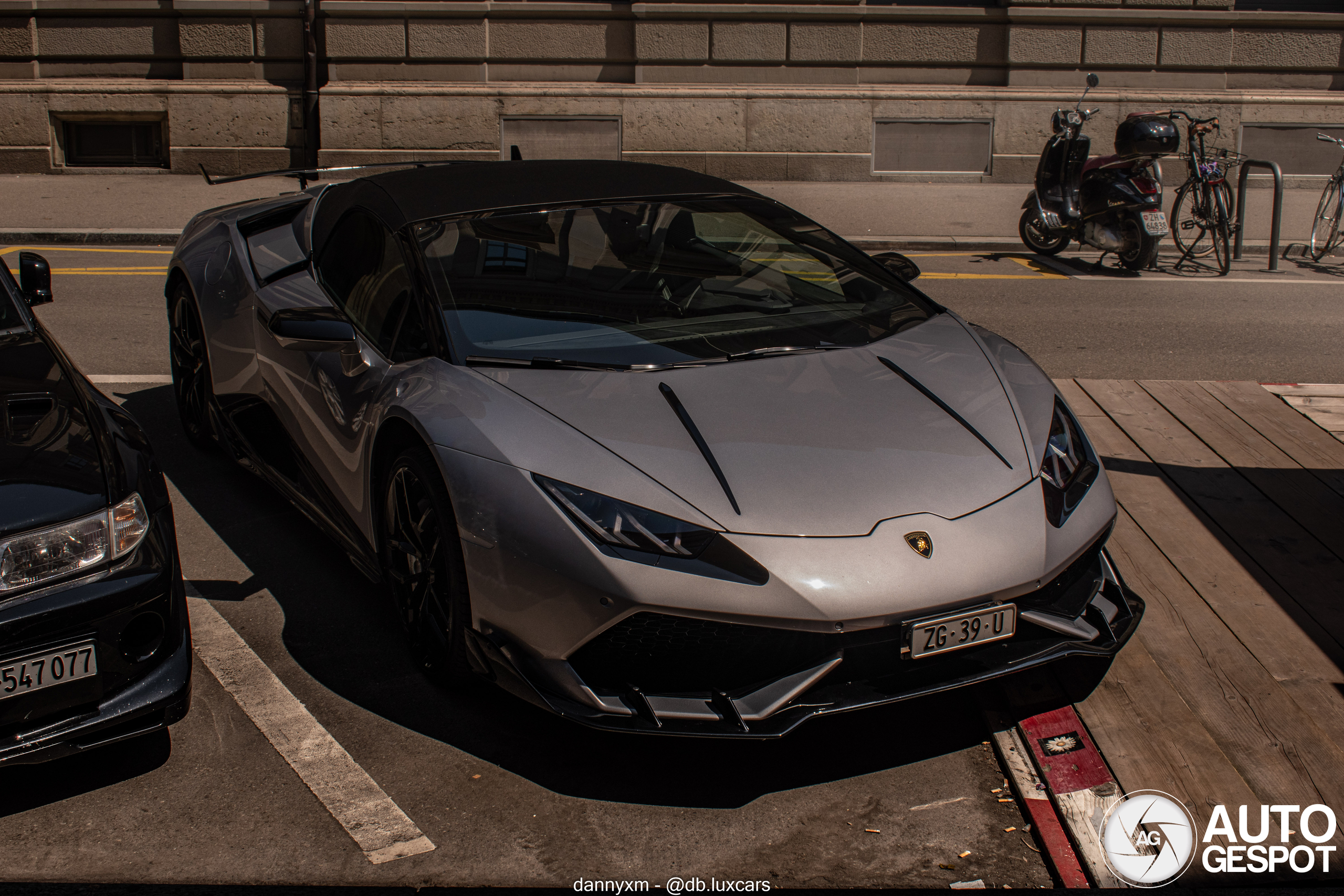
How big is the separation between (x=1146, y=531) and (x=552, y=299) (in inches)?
94.5

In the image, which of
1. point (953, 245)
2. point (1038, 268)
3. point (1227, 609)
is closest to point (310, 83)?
point (953, 245)

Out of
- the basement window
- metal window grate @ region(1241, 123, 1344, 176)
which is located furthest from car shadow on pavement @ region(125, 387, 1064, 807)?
metal window grate @ region(1241, 123, 1344, 176)

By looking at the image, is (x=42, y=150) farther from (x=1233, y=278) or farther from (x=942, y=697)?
(x=942, y=697)

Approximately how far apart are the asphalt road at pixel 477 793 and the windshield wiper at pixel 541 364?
943mm

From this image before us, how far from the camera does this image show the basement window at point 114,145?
53.0ft

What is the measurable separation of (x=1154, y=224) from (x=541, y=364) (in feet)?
27.5

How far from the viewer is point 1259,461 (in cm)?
533

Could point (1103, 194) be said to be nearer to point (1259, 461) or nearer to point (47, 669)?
point (1259, 461)

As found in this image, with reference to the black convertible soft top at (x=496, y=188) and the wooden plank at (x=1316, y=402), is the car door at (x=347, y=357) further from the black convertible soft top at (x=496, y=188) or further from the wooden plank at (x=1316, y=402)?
the wooden plank at (x=1316, y=402)

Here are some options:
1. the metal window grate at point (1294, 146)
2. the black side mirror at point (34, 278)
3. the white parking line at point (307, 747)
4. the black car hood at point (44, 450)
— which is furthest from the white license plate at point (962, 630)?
the metal window grate at point (1294, 146)

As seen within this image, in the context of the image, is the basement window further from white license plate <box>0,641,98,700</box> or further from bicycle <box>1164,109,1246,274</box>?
white license plate <box>0,641,98,700</box>

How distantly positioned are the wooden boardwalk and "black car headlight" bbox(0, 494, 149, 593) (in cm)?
256

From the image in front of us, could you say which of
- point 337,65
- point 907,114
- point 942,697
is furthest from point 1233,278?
point 337,65

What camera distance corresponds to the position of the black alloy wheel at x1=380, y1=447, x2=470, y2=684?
130 inches
